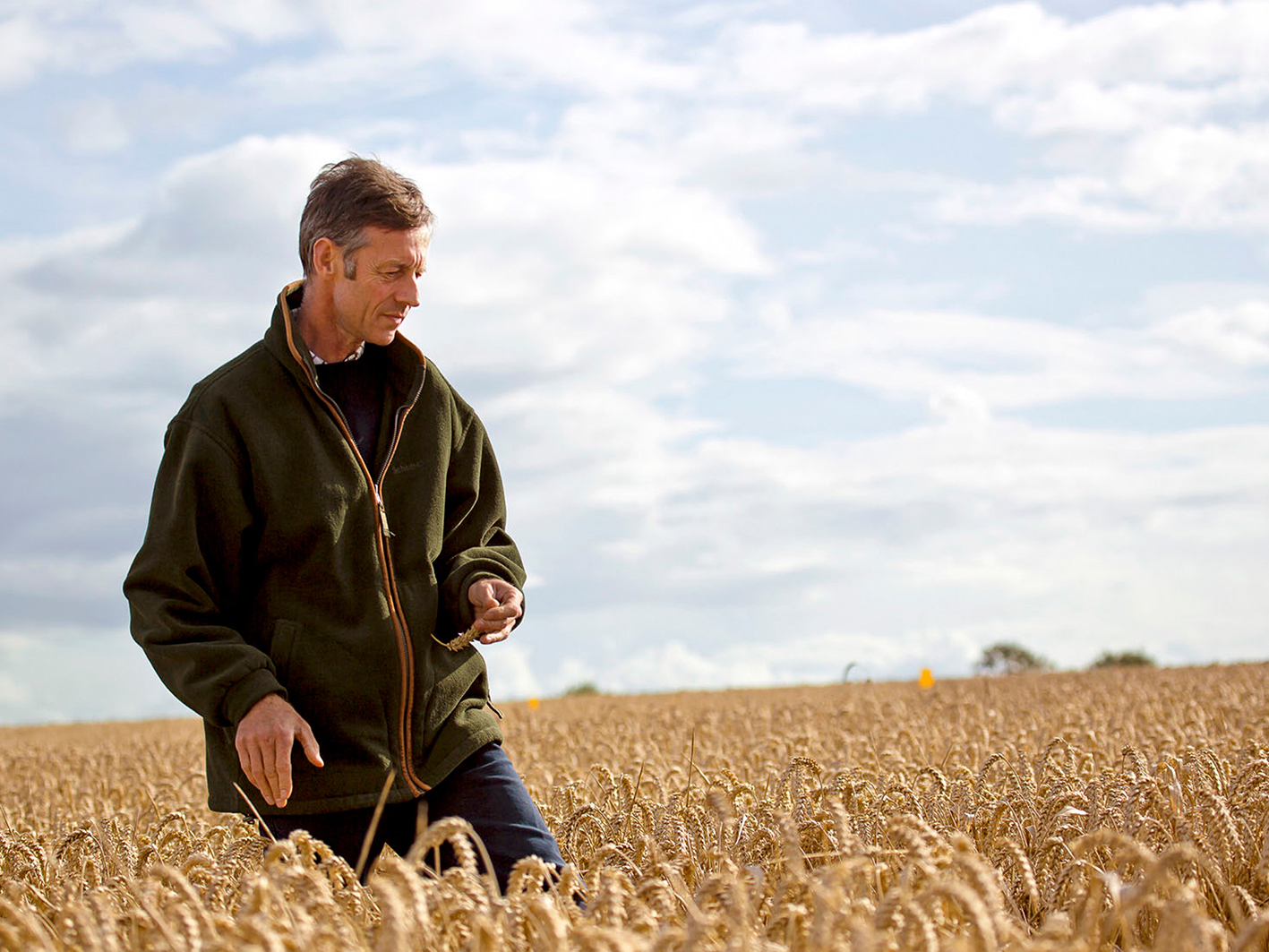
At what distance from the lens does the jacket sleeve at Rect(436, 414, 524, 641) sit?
423cm

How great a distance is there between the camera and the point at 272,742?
3.61 metres

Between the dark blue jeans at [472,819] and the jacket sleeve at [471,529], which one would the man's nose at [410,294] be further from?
the dark blue jeans at [472,819]

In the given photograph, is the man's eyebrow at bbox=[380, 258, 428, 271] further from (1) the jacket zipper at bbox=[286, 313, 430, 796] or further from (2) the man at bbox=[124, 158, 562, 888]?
(1) the jacket zipper at bbox=[286, 313, 430, 796]

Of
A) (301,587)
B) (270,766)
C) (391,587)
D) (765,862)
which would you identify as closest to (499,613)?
(391,587)

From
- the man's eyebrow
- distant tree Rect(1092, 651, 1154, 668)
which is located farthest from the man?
distant tree Rect(1092, 651, 1154, 668)

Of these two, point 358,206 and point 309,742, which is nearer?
point 309,742

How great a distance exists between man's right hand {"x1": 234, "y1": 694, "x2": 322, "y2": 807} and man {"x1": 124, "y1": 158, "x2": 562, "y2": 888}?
0.07 metres

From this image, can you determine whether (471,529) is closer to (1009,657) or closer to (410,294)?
(410,294)

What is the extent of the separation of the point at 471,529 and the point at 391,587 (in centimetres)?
57

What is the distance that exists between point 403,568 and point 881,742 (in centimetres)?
436

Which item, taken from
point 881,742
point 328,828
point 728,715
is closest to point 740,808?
point 328,828

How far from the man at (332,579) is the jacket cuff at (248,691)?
0.01 meters

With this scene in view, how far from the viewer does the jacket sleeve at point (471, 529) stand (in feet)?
13.9

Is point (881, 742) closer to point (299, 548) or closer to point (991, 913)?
point (299, 548)
